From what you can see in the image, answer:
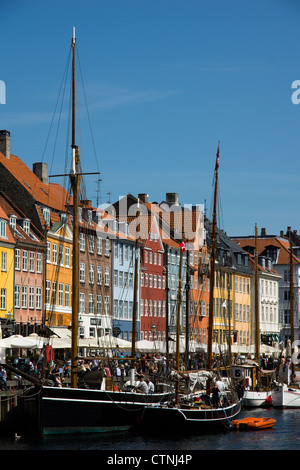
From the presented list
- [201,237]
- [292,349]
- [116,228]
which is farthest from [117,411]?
[201,237]

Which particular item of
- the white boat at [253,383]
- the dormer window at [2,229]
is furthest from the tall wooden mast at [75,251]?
the dormer window at [2,229]

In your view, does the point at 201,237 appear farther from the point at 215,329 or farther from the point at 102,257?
the point at 102,257

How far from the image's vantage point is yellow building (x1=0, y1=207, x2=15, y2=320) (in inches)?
2953

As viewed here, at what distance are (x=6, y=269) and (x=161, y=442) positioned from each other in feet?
123

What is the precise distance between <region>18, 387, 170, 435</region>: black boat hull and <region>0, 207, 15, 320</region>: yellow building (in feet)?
107

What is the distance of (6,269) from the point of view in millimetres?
76062

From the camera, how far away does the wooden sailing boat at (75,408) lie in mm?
39941

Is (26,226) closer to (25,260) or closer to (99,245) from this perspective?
(25,260)

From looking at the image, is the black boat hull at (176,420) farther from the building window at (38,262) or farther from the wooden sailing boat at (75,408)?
the building window at (38,262)

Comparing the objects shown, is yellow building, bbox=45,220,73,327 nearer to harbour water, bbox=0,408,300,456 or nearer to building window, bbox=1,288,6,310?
building window, bbox=1,288,6,310

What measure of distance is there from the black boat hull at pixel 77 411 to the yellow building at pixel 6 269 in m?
32.7

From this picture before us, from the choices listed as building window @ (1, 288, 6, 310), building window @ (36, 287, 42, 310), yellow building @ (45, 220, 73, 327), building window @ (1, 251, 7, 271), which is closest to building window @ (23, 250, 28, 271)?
yellow building @ (45, 220, 73, 327)

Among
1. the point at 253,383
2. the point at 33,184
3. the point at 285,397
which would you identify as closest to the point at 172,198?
the point at 33,184

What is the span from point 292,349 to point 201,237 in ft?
138
